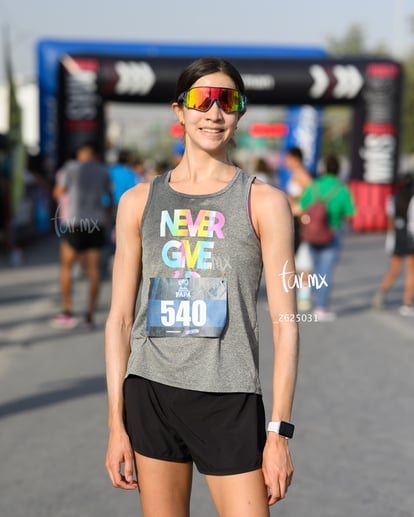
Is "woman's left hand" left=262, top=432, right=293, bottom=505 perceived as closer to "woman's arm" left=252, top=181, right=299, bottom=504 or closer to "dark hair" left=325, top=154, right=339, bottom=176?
"woman's arm" left=252, top=181, right=299, bottom=504

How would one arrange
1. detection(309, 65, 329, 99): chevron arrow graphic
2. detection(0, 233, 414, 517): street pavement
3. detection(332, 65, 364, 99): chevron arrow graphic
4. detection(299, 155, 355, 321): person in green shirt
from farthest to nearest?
1. detection(332, 65, 364, 99): chevron arrow graphic
2. detection(309, 65, 329, 99): chevron arrow graphic
3. detection(299, 155, 355, 321): person in green shirt
4. detection(0, 233, 414, 517): street pavement

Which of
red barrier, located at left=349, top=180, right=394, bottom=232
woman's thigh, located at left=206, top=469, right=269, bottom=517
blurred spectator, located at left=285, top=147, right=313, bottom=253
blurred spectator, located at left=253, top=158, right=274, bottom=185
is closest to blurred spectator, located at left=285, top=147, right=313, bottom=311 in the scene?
blurred spectator, located at left=285, top=147, right=313, bottom=253

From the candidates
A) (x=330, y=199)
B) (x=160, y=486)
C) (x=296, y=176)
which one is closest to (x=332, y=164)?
(x=330, y=199)

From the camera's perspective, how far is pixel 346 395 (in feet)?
22.4

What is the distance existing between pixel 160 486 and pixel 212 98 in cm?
106

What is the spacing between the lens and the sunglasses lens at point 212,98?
2631mm

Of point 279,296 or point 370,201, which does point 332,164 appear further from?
point 370,201

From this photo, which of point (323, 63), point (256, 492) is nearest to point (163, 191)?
point (256, 492)

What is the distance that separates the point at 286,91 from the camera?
20688 mm

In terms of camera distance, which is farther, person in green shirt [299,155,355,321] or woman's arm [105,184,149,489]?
person in green shirt [299,155,355,321]

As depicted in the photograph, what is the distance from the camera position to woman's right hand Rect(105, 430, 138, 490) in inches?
102

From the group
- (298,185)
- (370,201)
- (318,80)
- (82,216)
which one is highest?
(318,80)

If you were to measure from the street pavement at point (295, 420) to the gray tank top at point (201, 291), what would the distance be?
2.07 metres

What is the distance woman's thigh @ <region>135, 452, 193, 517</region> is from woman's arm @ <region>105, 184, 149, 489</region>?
0.04 m
